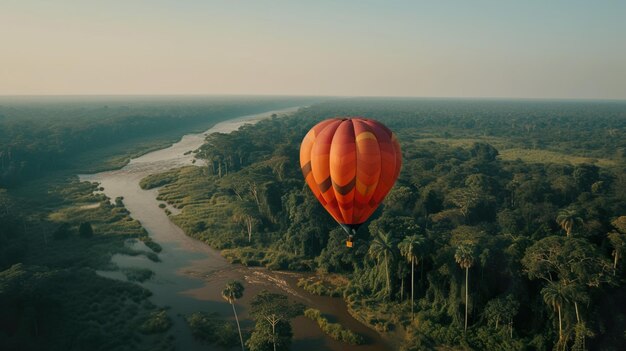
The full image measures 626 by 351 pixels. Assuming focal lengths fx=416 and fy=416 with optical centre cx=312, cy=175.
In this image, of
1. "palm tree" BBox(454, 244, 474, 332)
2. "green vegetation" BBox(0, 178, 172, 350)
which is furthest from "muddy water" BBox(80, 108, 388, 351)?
"palm tree" BBox(454, 244, 474, 332)

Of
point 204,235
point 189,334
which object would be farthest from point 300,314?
point 204,235

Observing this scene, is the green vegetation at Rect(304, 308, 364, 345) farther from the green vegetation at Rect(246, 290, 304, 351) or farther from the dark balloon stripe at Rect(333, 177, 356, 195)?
the dark balloon stripe at Rect(333, 177, 356, 195)

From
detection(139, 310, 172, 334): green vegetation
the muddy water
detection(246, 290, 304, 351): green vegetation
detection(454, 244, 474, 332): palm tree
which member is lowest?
the muddy water

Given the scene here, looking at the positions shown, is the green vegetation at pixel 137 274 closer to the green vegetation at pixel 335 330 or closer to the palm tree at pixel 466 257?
the green vegetation at pixel 335 330

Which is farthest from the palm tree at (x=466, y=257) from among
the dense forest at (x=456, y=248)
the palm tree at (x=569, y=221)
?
the palm tree at (x=569, y=221)

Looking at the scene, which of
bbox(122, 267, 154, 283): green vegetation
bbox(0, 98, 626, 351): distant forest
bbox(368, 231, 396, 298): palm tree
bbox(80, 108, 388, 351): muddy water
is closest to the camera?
bbox(0, 98, 626, 351): distant forest

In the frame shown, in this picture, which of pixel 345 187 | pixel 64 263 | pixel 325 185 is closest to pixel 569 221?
pixel 345 187

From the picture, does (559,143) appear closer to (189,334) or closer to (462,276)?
(462,276)

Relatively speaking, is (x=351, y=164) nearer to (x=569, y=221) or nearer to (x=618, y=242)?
(x=618, y=242)
